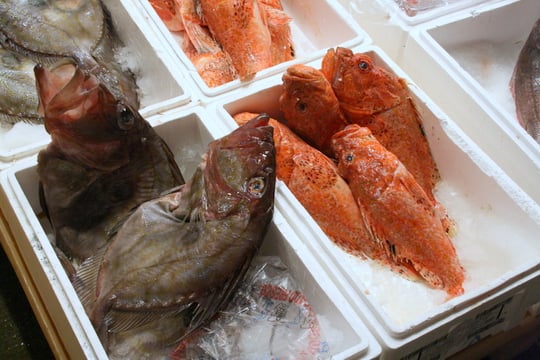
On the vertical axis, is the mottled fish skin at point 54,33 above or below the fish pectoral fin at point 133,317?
above

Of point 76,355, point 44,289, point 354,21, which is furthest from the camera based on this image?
point 354,21

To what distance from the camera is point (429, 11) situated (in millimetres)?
2592

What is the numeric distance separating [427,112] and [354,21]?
54cm

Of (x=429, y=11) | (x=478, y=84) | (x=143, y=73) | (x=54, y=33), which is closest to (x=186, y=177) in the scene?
(x=143, y=73)

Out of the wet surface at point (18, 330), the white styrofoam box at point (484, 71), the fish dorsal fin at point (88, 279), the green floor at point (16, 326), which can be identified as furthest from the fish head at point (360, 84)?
the green floor at point (16, 326)

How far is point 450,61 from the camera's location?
2.40 metres

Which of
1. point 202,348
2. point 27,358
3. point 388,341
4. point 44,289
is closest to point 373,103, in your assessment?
point 388,341

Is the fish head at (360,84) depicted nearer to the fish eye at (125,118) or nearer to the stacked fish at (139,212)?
the stacked fish at (139,212)

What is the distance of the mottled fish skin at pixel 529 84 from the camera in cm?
243

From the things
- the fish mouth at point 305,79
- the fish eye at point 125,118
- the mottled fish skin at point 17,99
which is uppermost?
the fish eye at point 125,118

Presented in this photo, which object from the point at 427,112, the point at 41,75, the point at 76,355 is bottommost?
the point at 76,355

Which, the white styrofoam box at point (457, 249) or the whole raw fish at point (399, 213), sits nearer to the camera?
the white styrofoam box at point (457, 249)

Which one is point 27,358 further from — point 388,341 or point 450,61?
point 450,61

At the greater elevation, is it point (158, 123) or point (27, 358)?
point (158, 123)
